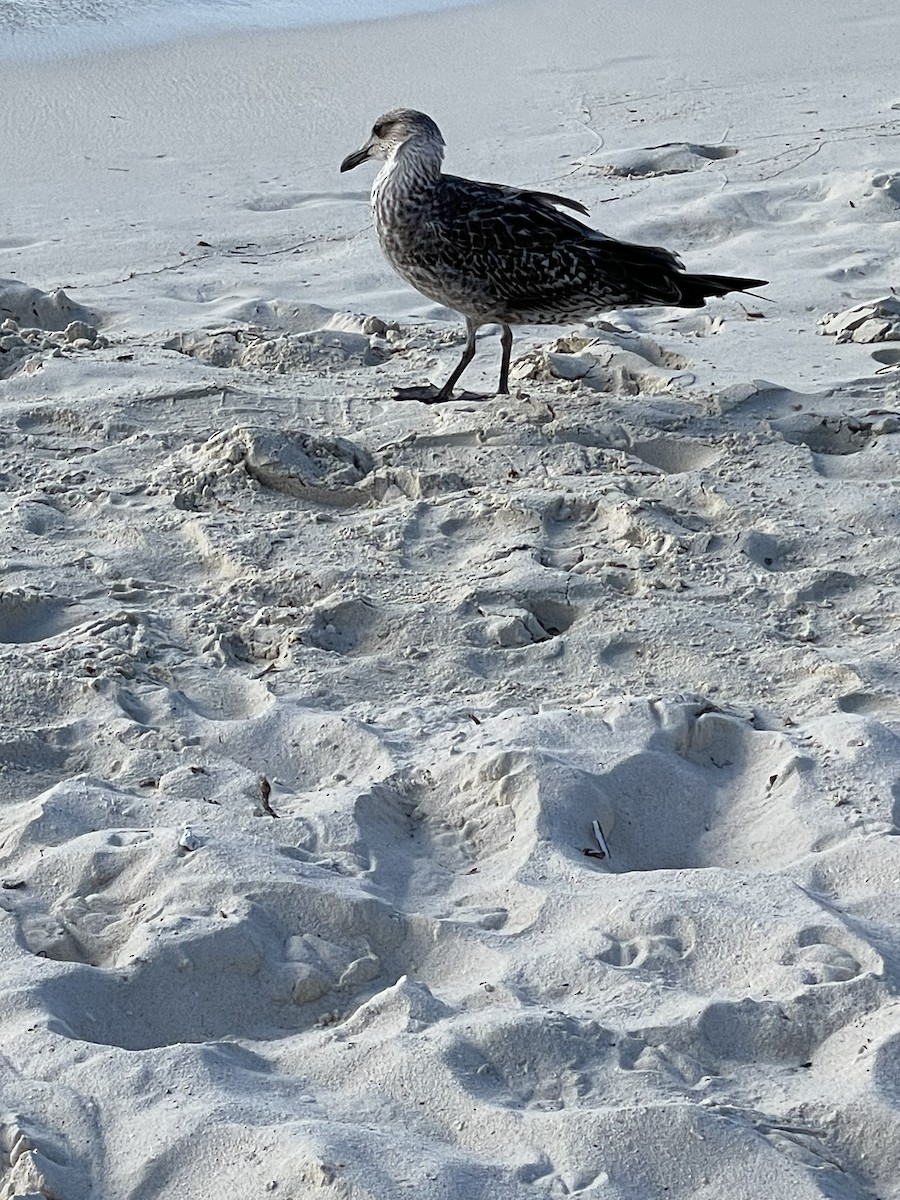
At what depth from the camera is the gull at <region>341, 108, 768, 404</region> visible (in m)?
5.28

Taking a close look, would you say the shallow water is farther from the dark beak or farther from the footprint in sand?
the dark beak

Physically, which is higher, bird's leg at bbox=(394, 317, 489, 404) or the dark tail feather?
the dark tail feather

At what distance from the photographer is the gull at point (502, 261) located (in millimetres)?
5281

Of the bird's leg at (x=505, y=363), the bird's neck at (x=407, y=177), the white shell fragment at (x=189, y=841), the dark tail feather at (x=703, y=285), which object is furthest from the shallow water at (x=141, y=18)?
the white shell fragment at (x=189, y=841)

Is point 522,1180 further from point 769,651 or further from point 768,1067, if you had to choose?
point 769,651

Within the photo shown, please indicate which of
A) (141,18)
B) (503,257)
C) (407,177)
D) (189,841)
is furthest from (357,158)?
(141,18)

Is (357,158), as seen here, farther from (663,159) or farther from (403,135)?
(663,159)

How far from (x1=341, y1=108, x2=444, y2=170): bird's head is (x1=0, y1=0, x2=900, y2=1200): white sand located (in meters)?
0.68

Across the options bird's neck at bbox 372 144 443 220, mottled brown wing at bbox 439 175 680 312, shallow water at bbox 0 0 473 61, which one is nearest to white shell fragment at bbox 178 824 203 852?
mottled brown wing at bbox 439 175 680 312

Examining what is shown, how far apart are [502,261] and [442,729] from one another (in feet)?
7.92

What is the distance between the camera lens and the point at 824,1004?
246 cm

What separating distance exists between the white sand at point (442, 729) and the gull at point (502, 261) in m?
0.25

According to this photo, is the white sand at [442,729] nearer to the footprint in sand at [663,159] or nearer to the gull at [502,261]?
the gull at [502,261]

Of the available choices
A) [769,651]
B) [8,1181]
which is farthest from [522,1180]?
[769,651]
